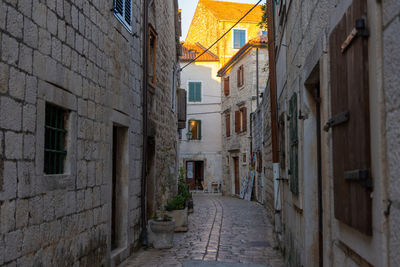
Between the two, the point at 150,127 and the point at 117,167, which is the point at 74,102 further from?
the point at 150,127

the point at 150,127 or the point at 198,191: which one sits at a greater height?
the point at 150,127

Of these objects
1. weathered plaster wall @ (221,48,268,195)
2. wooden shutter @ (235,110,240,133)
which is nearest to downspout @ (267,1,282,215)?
weathered plaster wall @ (221,48,268,195)

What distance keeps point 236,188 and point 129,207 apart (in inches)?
686

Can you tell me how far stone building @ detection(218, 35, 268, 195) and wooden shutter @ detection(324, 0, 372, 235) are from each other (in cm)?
1596

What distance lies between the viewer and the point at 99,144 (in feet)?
19.3

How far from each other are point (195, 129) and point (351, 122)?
86.8 ft

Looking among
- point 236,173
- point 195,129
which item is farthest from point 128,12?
point 195,129

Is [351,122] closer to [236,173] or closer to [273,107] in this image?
[273,107]

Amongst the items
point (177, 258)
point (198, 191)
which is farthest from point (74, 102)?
point (198, 191)

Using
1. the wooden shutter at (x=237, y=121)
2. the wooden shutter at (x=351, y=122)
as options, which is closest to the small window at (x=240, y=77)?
the wooden shutter at (x=237, y=121)

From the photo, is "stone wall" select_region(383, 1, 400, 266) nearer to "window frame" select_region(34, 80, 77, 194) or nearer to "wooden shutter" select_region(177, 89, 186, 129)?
"window frame" select_region(34, 80, 77, 194)

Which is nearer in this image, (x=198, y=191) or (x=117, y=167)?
(x=117, y=167)

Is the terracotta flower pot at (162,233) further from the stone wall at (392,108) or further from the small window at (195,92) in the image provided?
the small window at (195,92)

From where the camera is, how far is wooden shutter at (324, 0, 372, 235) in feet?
7.12
